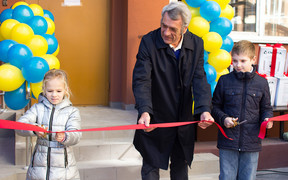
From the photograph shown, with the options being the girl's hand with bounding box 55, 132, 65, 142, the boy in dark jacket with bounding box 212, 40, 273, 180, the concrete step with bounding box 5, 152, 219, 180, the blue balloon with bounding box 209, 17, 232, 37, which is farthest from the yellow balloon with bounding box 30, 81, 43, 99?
the blue balloon with bounding box 209, 17, 232, 37

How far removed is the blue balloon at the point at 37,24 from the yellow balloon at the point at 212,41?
1913 mm

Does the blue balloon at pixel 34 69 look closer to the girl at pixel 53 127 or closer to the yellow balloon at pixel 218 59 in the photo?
the girl at pixel 53 127

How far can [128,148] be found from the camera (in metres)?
4.42

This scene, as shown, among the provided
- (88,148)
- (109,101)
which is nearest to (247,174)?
(88,148)

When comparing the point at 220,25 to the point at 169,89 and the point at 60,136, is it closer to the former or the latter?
the point at 169,89

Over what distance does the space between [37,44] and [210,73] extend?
206 cm

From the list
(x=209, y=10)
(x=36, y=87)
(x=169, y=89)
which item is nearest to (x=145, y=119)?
(x=169, y=89)

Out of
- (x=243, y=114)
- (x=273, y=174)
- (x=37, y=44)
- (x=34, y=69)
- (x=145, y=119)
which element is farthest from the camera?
(x=273, y=174)

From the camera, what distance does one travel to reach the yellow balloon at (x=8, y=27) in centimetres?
383

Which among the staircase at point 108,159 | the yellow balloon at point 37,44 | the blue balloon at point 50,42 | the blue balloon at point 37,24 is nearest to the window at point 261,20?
the staircase at point 108,159

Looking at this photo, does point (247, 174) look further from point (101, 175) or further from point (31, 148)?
point (31, 148)

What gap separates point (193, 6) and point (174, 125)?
7.66 ft

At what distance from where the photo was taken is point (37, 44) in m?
3.64

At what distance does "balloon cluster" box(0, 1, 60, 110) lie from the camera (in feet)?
11.6
